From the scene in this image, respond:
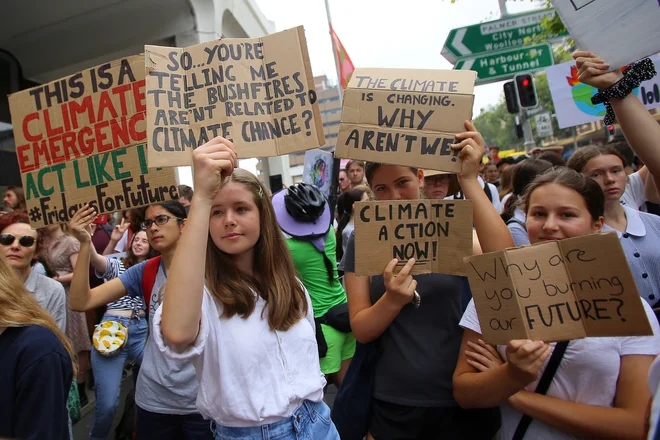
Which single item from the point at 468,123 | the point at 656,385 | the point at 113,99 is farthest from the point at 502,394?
the point at 113,99

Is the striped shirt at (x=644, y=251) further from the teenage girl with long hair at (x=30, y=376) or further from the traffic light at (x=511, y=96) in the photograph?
the traffic light at (x=511, y=96)

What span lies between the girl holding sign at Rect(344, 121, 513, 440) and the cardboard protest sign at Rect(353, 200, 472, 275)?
0.06m

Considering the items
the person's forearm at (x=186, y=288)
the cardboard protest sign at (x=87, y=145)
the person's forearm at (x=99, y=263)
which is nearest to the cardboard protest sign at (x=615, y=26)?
the person's forearm at (x=186, y=288)

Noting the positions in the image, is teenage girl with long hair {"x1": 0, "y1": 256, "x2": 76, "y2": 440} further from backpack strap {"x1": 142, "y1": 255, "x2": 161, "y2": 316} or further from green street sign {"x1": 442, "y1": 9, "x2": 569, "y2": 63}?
green street sign {"x1": 442, "y1": 9, "x2": 569, "y2": 63}

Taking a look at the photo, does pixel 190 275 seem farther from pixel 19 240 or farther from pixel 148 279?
pixel 19 240

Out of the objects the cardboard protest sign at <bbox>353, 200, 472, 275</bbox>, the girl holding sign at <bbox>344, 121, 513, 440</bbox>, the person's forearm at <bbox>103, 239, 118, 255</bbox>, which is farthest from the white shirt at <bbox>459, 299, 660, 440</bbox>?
the person's forearm at <bbox>103, 239, 118, 255</bbox>

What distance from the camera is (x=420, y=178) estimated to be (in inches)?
98.7

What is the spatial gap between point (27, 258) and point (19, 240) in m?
0.14

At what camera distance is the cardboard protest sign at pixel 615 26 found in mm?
2096

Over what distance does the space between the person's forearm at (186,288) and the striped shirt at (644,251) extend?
215 centimetres

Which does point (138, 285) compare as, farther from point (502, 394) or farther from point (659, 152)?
point (659, 152)

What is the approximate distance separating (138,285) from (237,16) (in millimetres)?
9270

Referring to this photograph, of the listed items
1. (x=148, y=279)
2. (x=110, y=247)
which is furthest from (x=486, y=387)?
(x=110, y=247)

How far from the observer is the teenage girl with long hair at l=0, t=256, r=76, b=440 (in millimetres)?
1766
